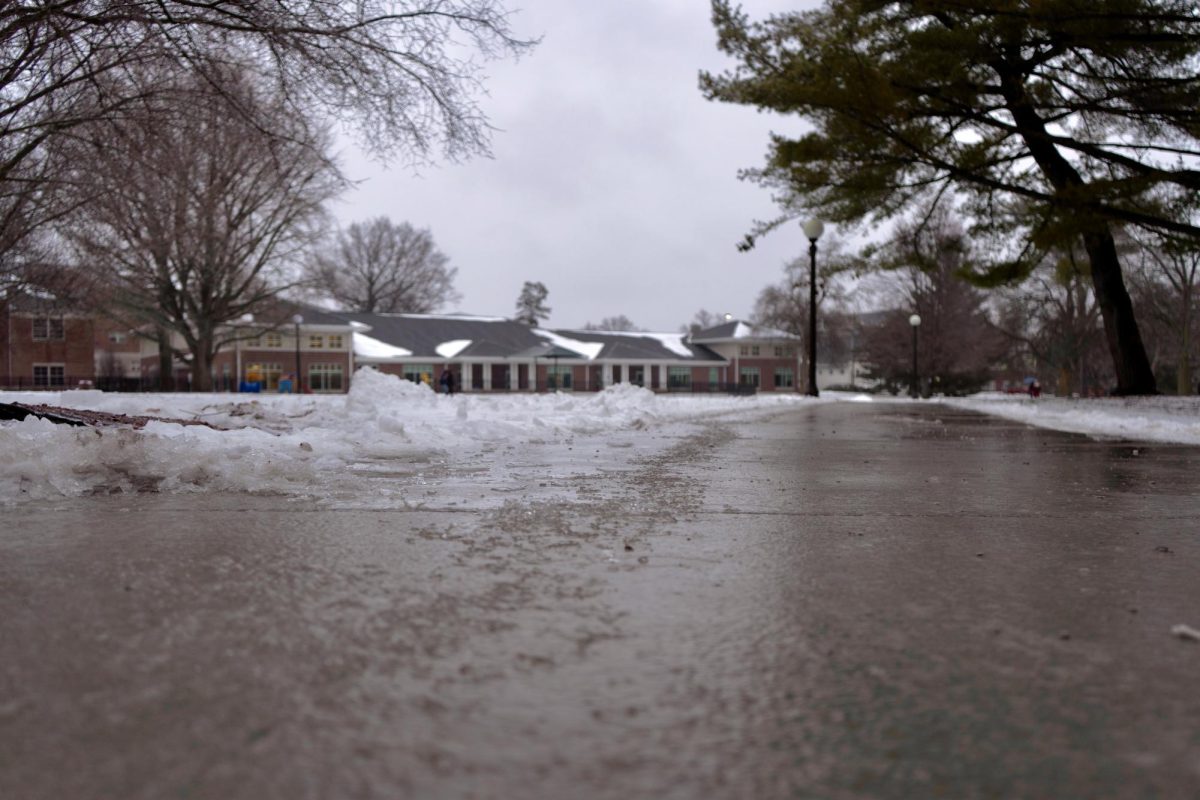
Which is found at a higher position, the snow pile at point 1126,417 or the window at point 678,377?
the window at point 678,377

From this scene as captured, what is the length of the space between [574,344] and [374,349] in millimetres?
17785

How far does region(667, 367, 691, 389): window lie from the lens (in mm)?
73000

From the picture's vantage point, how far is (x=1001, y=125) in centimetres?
1617

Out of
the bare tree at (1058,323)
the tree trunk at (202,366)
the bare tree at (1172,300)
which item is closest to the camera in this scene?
the tree trunk at (202,366)

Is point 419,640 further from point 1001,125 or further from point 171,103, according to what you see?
point 1001,125

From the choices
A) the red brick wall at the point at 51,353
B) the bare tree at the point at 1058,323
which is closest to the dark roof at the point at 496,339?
the red brick wall at the point at 51,353

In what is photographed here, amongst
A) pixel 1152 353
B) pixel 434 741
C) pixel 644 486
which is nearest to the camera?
pixel 434 741

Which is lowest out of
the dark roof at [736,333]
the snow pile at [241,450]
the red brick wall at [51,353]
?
the snow pile at [241,450]

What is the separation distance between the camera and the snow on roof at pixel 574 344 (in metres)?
71.1

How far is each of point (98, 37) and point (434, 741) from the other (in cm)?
956

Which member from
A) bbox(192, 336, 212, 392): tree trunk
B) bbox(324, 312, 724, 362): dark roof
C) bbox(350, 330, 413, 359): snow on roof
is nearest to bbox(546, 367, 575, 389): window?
bbox(324, 312, 724, 362): dark roof

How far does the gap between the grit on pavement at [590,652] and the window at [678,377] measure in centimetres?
6822

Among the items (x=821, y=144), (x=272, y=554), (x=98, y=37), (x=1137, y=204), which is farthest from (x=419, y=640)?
(x=1137, y=204)

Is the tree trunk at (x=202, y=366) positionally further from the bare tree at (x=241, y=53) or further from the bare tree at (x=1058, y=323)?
the bare tree at (x=1058, y=323)
